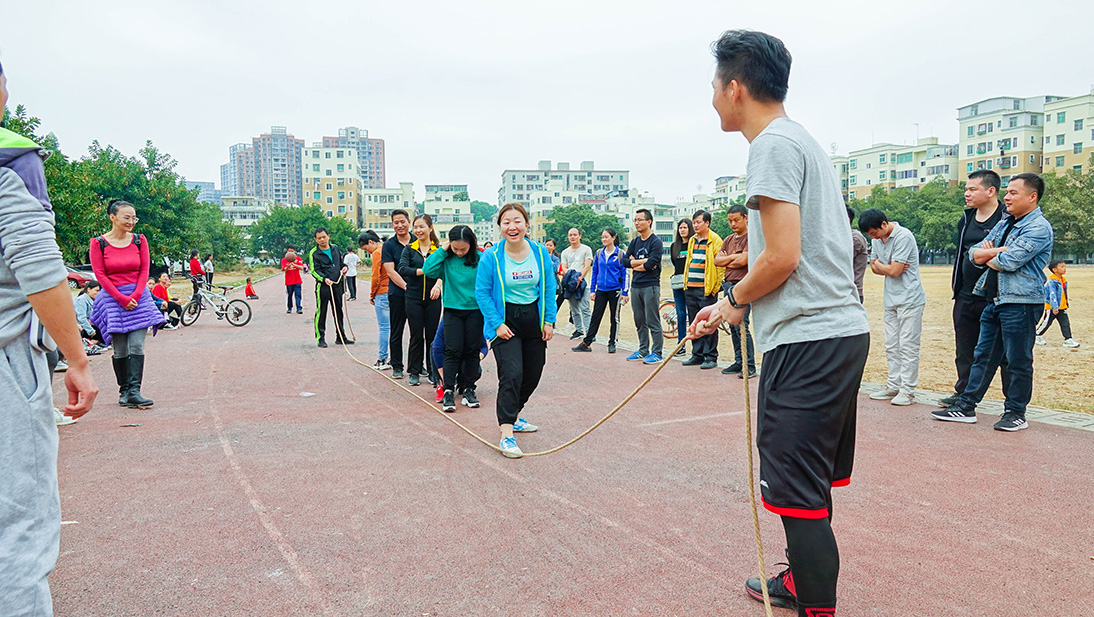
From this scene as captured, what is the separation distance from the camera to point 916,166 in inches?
4035

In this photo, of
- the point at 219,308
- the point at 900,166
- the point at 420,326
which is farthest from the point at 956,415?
the point at 900,166

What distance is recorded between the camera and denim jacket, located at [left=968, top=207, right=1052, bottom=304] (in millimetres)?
5652

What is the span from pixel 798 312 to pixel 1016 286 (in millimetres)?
4404

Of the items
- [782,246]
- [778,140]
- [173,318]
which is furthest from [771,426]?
[173,318]

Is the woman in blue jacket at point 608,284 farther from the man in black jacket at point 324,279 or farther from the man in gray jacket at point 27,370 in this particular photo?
the man in gray jacket at point 27,370

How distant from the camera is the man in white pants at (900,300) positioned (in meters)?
7.01

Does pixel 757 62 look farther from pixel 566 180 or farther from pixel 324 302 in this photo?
pixel 566 180

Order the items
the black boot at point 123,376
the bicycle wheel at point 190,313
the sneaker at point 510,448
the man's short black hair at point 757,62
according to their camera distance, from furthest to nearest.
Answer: the bicycle wheel at point 190,313, the black boot at point 123,376, the sneaker at point 510,448, the man's short black hair at point 757,62

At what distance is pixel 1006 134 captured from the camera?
86750 millimetres

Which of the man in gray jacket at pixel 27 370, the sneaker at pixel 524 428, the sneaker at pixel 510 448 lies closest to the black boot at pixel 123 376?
the sneaker at pixel 524 428

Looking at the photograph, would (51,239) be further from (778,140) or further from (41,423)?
(778,140)

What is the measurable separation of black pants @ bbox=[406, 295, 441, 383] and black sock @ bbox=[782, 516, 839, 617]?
20.2ft

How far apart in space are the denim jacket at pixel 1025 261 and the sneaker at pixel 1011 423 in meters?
0.97

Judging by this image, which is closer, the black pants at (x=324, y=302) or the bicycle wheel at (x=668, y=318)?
the black pants at (x=324, y=302)
